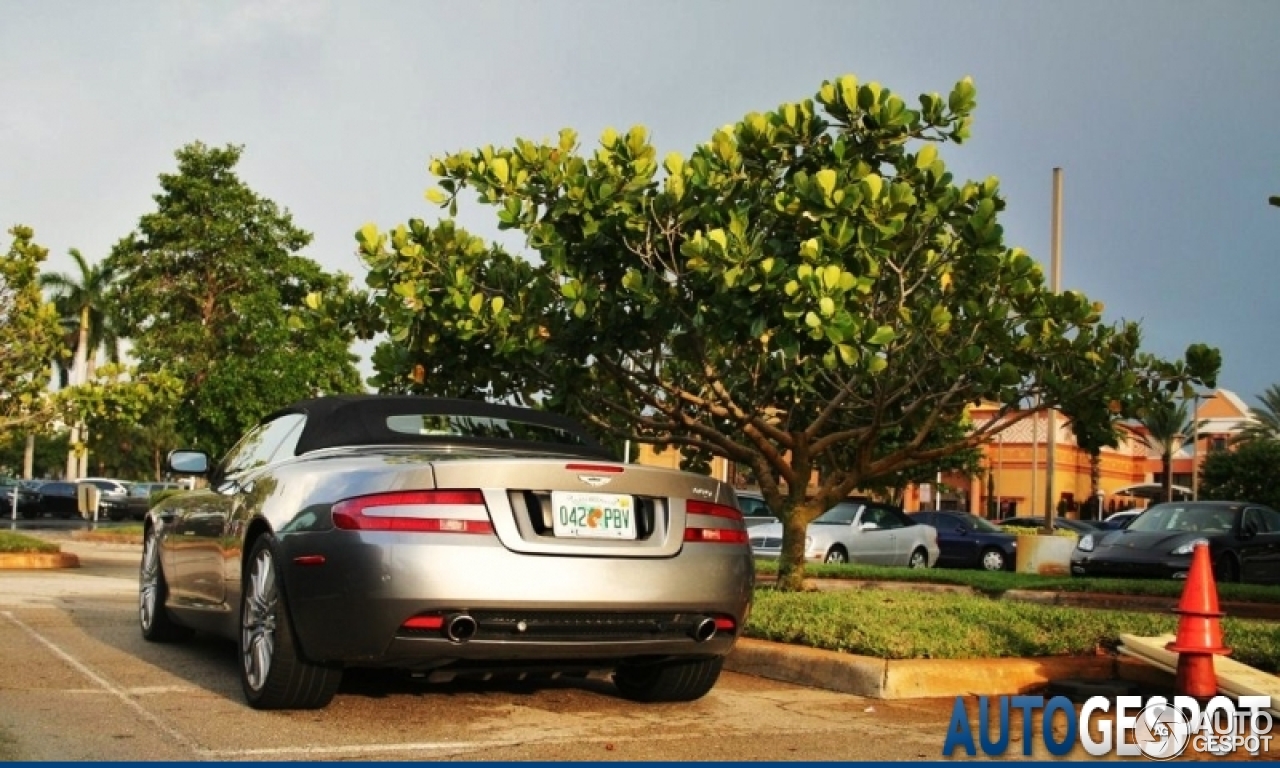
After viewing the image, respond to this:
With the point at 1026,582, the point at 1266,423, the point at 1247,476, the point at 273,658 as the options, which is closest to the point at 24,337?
the point at 1026,582

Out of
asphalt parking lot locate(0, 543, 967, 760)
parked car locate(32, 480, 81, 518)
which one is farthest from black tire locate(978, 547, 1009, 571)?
parked car locate(32, 480, 81, 518)

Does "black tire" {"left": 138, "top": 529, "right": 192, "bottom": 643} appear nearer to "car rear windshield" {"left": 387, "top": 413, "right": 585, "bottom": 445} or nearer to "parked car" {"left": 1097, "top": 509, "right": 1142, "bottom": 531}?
"car rear windshield" {"left": 387, "top": 413, "right": 585, "bottom": 445}

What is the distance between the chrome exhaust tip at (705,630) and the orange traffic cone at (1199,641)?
7.18 feet

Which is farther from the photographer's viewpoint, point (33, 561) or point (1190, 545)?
point (1190, 545)


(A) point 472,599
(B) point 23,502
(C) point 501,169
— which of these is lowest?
(B) point 23,502

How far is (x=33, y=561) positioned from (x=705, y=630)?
45.1 feet

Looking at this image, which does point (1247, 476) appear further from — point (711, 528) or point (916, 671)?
point (711, 528)

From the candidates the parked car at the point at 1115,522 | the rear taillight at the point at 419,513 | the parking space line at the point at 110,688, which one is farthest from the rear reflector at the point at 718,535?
the parked car at the point at 1115,522

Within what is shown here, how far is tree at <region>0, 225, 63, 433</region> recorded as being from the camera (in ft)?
63.8

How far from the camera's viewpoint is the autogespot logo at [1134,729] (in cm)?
607

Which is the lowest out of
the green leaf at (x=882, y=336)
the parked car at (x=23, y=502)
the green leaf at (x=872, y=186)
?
the parked car at (x=23, y=502)

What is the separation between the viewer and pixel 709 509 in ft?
22.1

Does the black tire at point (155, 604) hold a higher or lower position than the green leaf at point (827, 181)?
lower

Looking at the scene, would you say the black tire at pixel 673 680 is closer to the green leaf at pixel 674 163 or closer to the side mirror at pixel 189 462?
the side mirror at pixel 189 462
